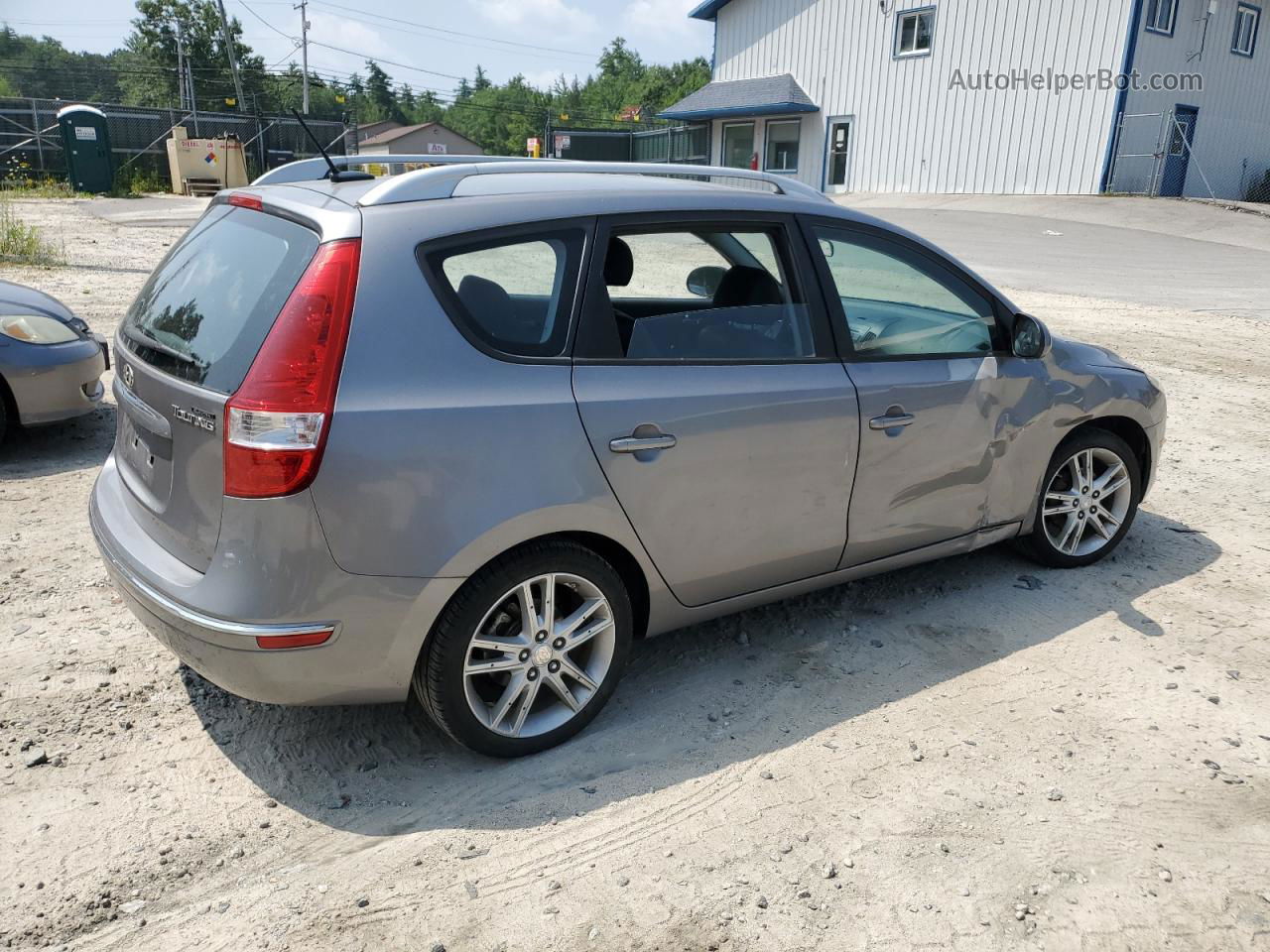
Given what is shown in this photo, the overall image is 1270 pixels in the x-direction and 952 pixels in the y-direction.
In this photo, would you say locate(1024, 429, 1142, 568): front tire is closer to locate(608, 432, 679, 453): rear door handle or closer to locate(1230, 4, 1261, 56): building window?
locate(608, 432, 679, 453): rear door handle

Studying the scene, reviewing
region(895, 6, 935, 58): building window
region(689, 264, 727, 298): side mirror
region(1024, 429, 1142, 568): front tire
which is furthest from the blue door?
region(689, 264, 727, 298): side mirror

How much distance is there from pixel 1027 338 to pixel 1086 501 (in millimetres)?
954

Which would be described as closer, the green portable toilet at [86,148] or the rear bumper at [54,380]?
the rear bumper at [54,380]

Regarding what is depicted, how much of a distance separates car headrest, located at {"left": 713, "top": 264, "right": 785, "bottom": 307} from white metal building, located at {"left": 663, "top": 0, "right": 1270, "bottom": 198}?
2544cm

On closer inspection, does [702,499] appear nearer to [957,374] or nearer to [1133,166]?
[957,374]

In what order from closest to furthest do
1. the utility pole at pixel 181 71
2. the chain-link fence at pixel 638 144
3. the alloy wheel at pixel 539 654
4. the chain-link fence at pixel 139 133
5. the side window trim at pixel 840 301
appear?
the alloy wheel at pixel 539 654, the side window trim at pixel 840 301, the chain-link fence at pixel 139 133, the chain-link fence at pixel 638 144, the utility pole at pixel 181 71

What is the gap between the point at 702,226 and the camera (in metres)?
3.40

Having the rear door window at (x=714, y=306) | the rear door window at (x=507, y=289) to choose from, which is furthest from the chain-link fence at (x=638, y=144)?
the rear door window at (x=507, y=289)

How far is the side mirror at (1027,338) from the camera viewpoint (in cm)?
400

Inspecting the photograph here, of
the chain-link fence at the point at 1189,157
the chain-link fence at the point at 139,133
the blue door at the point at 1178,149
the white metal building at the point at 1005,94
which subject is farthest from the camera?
the chain-link fence at the point at 139,133

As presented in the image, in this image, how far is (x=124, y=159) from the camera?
104ft

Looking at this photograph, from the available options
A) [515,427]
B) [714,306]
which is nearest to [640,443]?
[515,427]

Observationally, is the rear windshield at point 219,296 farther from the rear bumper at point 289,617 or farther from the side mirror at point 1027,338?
the side mirror at point 1027,338

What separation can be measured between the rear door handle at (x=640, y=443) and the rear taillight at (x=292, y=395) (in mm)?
851
